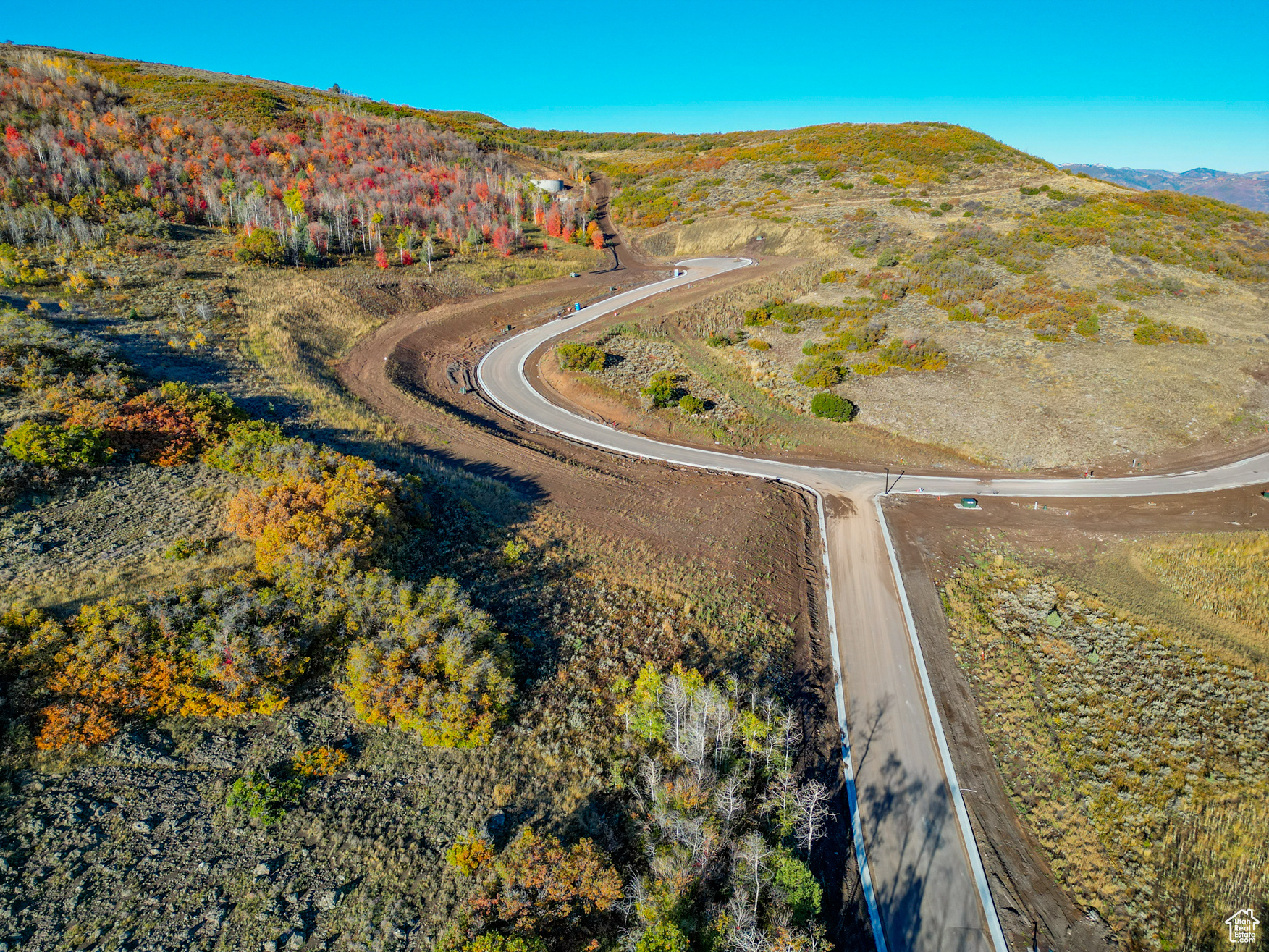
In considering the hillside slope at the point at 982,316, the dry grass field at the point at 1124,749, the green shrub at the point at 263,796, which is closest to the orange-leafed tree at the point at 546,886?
the green shrub at the point at 263,796

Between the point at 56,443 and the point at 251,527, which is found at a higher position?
the point at 56,443

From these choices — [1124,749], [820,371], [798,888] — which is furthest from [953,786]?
[820,371]

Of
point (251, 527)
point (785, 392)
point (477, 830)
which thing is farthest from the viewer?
point (785, 392)

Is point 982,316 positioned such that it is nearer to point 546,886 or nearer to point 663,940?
point 663,940

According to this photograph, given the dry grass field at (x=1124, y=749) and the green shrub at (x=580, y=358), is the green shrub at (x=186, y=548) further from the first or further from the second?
the green shrub at (x=580, y=358)

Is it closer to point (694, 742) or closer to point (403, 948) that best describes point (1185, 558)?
point (694, 742)

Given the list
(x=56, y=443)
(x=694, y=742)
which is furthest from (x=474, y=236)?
(x=694, y=742)

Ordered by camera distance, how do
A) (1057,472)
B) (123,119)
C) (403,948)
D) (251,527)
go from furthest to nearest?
1. (123,119)
2. (1057,472)
3. (251,527)
4. (403,948)
